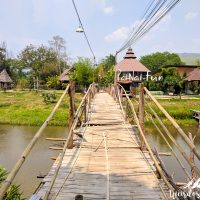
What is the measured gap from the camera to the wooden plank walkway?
14.4 feet

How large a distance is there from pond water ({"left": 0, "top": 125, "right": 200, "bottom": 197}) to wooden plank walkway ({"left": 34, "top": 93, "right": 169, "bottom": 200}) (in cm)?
445

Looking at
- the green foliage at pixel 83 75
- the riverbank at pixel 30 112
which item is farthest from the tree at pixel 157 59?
the riverbank at pixel 30 112

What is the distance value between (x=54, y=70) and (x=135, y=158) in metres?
49.5

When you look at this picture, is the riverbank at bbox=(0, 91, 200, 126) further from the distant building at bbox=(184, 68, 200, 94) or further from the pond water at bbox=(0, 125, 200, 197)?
the distant building at bbox=(184, 68, 200, 94)

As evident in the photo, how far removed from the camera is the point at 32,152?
51.3ft

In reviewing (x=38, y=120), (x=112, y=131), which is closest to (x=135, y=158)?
(x=112, y=131)

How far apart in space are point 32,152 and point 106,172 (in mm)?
10922

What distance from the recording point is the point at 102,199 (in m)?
4.21

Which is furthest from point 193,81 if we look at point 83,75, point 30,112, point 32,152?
point 32,152

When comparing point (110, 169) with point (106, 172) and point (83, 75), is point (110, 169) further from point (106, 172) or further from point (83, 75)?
point (83, 75)

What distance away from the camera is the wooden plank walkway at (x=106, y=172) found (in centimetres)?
440

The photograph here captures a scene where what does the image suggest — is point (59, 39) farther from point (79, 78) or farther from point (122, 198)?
point (122, 198)

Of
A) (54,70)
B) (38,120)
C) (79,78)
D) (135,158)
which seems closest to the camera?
(135,158)

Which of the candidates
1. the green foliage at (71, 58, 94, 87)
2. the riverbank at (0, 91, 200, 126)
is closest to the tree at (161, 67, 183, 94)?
the riverbank at (0, 91, 200, 126)
